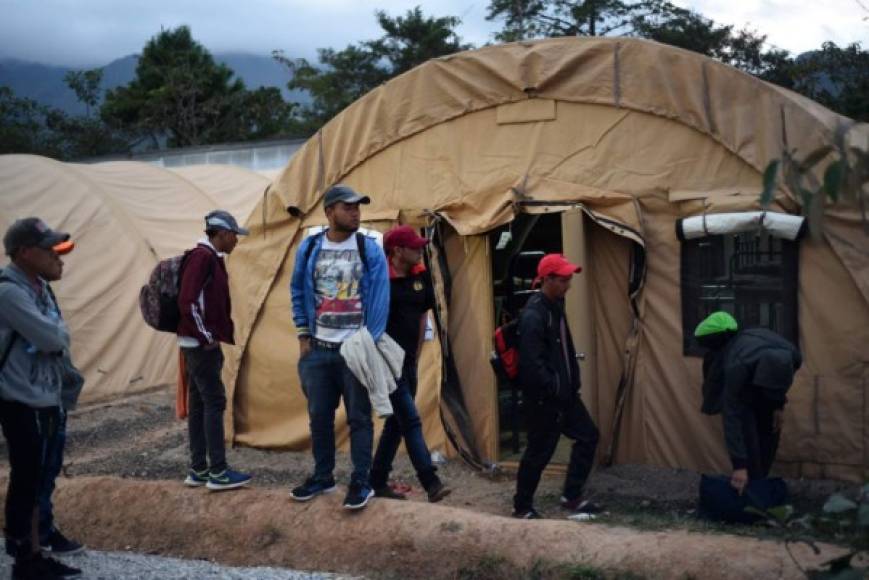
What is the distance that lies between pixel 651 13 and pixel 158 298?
26.5 metres

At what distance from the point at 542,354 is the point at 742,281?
2123mm

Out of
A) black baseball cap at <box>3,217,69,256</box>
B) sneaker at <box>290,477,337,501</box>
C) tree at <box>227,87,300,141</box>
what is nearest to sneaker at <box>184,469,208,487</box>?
sneaker at <box>290,477,337,501</box>

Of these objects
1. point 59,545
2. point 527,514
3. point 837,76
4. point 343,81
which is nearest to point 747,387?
point 527,514

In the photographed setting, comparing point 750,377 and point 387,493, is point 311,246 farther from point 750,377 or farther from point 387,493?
point 750,377

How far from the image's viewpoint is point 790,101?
23.5 ft

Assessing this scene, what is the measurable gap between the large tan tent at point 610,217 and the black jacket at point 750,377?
87cm

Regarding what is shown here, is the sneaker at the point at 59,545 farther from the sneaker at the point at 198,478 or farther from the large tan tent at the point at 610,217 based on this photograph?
the large tan tent at the point at 610,217

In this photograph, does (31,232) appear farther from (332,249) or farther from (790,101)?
(790,101)

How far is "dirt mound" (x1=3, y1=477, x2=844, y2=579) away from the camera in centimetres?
517

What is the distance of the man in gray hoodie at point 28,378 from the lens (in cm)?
525

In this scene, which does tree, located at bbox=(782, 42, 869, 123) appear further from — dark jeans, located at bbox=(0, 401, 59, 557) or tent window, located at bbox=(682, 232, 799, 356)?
dark jeans, located at bbox=(0, 401, 59, 557)

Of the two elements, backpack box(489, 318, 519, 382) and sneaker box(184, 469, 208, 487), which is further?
sneaker box(184, 469, 208, 487)

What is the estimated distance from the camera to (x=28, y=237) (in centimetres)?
541

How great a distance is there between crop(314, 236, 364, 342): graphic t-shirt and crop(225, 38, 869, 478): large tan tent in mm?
2085
